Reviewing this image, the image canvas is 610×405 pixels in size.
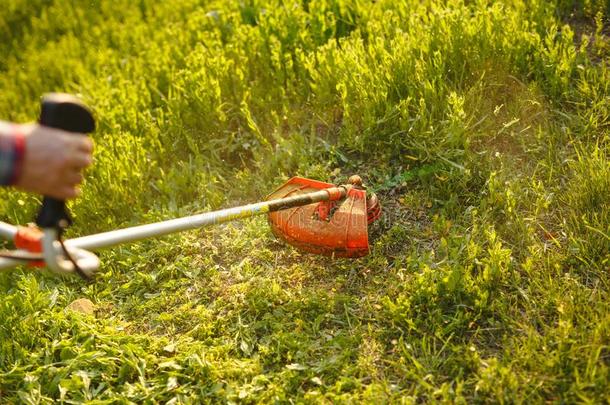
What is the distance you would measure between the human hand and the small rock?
136cm

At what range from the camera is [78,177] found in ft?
6.09

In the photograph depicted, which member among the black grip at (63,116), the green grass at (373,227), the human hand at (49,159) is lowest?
the green grass at (373,227)

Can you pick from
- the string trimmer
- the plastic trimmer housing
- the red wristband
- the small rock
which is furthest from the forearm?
the small rock

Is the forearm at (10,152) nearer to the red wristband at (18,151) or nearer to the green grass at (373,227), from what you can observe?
the red wristband at (18,151)

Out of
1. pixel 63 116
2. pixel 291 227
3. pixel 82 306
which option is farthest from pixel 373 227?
pixel 63 116

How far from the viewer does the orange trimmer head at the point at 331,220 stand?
2.88m

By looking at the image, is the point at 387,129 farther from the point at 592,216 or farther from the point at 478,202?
the point at 592,216

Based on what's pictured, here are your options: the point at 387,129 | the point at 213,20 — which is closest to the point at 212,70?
the point at 213,20

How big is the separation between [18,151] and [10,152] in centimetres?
2

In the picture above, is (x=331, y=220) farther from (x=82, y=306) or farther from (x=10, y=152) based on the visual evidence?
(x=10, y=152)

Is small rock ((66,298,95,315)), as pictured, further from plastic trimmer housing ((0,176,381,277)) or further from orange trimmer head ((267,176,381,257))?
orange trimmer head ((267,176,381,257))

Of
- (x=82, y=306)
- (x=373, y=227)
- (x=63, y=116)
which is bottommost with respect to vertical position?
(x=82, y=306)

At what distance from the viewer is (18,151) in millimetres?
1748

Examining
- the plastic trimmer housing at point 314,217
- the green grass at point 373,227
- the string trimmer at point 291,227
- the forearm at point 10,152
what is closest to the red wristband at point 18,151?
the forearm at point 10,152
